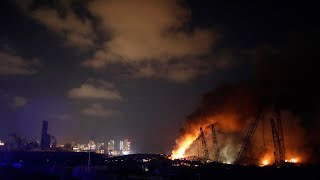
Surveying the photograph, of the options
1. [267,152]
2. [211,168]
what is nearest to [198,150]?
[267,152]

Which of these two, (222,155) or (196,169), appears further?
(222,155)

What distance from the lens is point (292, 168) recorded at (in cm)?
13212

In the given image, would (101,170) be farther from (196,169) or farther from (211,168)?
(211,168)

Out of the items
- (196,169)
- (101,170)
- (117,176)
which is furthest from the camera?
(196,169)

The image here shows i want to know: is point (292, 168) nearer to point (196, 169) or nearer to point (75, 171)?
point (196, 169)

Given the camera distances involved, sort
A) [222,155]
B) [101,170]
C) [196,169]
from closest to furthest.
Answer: [101,170] < [196,169] < [222,155]

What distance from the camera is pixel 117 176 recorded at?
97.9 m

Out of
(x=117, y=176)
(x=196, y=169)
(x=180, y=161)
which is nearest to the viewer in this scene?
(x=117, y=176)

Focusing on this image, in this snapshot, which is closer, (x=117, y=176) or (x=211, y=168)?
(x=117, y=176)

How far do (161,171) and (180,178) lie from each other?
12824 millimetres

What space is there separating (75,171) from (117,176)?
22.8m

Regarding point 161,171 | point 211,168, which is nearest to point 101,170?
point 161,171

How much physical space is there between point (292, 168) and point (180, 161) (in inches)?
1797

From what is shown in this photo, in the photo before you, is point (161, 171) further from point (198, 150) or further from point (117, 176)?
point (198, 150)
